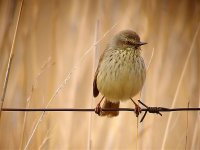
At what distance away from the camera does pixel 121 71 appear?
3035 mm

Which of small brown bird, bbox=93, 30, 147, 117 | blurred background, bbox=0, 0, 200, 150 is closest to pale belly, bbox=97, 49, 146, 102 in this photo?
small brown bird, bbox=93, 30, 147, 117

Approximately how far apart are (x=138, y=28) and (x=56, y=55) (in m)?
0.55

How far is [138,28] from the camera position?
4000mm

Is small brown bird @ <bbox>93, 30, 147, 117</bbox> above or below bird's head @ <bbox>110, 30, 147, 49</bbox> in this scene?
below

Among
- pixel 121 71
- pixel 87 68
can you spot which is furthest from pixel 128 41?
pixel 87 68

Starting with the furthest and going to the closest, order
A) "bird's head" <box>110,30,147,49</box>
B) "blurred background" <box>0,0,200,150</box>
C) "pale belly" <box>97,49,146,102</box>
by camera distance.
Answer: "blurred background" <box>0,0,200,150</box> → "bird's head" <box>110,30,147,49</box> → "pale belly" <box>97,49,146,102</box>

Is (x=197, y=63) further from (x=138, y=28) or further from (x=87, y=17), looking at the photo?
(x=87, y=17)

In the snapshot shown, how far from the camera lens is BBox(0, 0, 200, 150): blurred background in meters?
3.55

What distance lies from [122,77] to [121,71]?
32 millimetres

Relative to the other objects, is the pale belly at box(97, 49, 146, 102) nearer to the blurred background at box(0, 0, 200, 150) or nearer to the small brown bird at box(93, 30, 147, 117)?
the small brown bird at box(93, 30, 147, 117)

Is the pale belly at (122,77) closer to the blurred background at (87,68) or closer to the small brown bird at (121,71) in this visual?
the small brown bird at (121,71)

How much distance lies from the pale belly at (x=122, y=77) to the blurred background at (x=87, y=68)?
0.11 m

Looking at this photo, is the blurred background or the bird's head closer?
the bird's head

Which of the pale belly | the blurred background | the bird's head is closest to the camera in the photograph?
the pale belly
